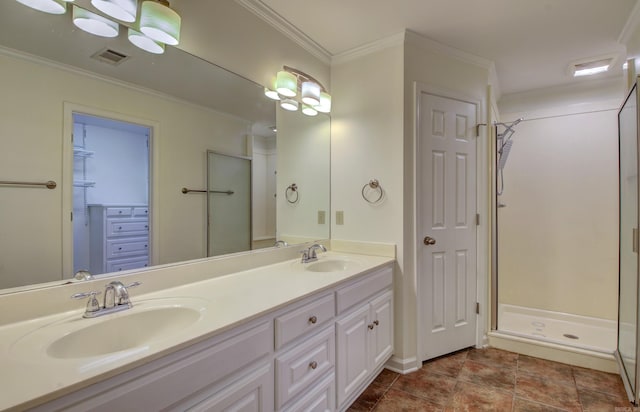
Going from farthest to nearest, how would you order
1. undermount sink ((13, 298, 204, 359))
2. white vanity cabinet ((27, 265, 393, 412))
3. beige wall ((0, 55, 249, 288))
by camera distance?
beige wall ((0, 55, 249, 288))
undermount sink ((13, 298, 204, 359))
white vanity cabinet ((27, 265, 393, 412))

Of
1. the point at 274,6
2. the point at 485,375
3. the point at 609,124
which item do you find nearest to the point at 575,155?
the point at 609,124

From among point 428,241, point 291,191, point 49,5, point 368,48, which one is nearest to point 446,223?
point 428,241

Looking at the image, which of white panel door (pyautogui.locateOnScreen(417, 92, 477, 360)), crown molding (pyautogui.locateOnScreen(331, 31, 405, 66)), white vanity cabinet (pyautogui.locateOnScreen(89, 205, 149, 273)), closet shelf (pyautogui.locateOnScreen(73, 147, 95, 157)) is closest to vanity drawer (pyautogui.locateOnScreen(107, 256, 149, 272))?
white vanity cabinet (pyautogui.locateOnScreen(89, 205, 149, 273))

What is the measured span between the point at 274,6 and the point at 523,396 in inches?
113

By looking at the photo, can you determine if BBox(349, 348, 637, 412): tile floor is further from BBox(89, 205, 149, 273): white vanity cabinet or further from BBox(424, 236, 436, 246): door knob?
BBox(89, 205, 149, 273): white vanity cabinet

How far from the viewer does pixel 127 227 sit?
1.28 m

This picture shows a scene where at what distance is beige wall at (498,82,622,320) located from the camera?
2.86 metres

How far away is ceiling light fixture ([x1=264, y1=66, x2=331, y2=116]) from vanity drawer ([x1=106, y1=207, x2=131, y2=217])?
1.11 meters

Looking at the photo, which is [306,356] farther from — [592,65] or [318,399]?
[592,65]

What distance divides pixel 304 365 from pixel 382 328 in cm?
81

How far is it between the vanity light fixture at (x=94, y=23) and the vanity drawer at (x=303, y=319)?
1.37 m

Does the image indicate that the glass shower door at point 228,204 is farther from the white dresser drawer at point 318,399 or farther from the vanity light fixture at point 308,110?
the white dresser drawer at point 318,399

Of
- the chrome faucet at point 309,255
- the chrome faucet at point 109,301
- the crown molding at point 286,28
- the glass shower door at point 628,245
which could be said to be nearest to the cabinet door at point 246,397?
the chrome faucet at point 109,301

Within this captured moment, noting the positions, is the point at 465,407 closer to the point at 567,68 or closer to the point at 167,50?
the point at 167,50
